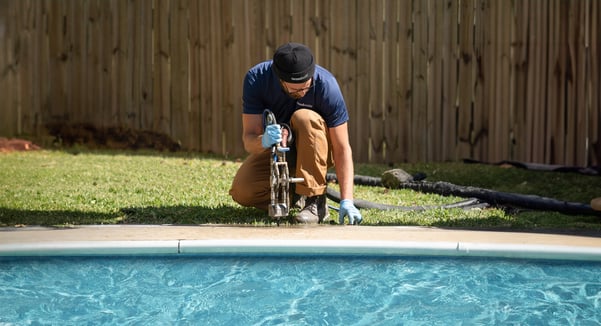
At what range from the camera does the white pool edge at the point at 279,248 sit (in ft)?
14.4

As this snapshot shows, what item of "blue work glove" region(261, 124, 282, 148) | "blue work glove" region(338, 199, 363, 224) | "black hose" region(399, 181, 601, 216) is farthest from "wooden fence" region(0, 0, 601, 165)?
"blue work glove" region(261, 124, 282, 148)

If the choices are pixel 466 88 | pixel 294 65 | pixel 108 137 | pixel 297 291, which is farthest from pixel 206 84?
pixel 297 291

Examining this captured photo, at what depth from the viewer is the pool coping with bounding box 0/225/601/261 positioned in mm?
4395

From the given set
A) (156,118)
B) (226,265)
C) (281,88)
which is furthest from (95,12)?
(226,265)

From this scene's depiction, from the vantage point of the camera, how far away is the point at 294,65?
4848 millimetres

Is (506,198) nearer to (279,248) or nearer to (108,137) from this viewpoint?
(279,248)

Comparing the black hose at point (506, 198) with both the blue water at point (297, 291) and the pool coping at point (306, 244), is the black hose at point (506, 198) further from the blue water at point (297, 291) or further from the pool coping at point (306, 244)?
the blue water at point (297, 291)

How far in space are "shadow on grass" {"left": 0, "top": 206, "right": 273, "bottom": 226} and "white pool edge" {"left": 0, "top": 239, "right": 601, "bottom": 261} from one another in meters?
0.84

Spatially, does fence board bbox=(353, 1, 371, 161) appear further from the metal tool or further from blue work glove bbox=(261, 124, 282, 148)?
blue work glove bbox=(261, 124, 282, 148)

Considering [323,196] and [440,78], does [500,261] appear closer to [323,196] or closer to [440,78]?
[323,196]

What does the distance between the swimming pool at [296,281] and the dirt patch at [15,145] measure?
482 cm

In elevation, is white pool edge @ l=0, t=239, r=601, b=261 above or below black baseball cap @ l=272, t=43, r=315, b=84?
below

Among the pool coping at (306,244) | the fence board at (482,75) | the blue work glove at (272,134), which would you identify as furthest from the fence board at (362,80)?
the pool coping at (306,244)

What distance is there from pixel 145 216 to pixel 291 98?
1.18m
